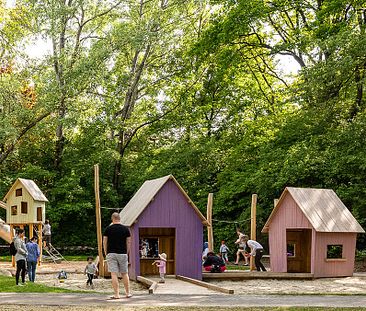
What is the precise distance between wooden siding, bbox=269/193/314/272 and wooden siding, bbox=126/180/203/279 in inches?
169

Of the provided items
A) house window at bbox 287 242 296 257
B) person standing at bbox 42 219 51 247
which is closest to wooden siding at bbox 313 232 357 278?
house window at bbox 287 242 296 257

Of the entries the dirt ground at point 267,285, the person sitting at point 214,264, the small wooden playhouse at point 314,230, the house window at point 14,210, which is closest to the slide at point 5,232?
the house window at point 14,210

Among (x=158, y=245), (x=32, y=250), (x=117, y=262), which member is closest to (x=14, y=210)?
(x=158, y=245)

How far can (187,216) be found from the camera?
78.2 ft

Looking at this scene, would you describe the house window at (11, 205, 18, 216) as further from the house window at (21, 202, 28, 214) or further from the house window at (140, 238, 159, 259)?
the house window at (140, 238, 159, 259)

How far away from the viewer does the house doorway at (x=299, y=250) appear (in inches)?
1102

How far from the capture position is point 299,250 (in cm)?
2845

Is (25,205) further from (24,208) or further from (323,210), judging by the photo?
(323,210)

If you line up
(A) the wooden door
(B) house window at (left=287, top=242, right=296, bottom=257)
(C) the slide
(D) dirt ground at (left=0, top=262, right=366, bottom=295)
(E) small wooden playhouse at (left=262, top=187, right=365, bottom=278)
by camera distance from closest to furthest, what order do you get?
(D) dirt ground at (left=0, top=262, right=366, bottom=295)
(A) the wooden door
(E) small wooden playhouse at (left=262, top=187, right=365, bottom=278)
(B) house window at (left=287, top=242, right=296, bottom=257)
(C) the slide

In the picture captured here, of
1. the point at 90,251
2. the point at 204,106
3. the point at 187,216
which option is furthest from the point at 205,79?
the point at 187,216

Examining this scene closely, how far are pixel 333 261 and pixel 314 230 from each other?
163 centimetres

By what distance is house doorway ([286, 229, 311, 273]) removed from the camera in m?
28.0

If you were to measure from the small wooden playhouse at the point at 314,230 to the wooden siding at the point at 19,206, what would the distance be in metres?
11.0

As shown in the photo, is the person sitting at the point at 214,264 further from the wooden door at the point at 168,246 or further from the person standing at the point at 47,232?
the person standing at the point at 47,232
